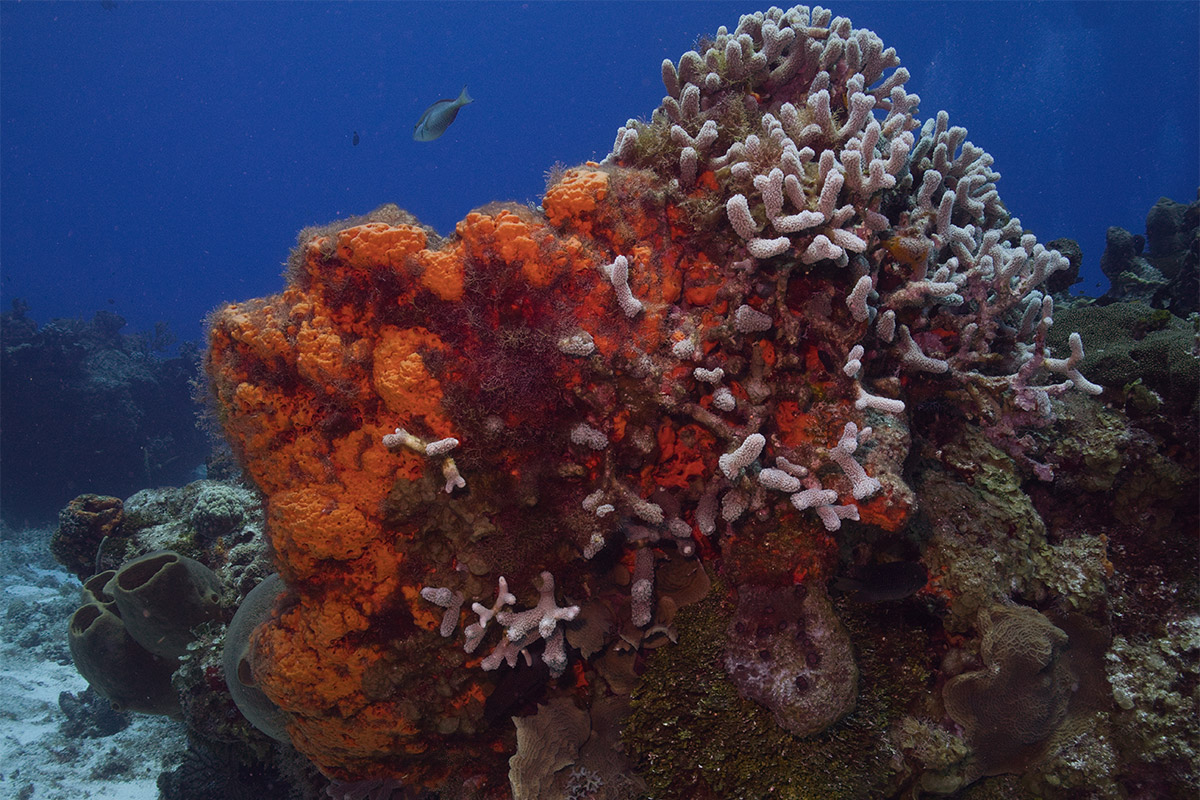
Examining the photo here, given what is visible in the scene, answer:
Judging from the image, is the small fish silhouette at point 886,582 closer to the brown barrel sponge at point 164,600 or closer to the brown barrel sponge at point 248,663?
the brown barrel sponge at point 248,663

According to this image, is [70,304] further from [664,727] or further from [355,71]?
[664,727]

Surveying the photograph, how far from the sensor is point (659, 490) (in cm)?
338

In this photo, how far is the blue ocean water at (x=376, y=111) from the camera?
6731cm

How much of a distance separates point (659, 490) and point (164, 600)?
5368mm

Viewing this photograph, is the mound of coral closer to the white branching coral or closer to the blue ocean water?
the white branching coral

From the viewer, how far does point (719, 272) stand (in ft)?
11.0

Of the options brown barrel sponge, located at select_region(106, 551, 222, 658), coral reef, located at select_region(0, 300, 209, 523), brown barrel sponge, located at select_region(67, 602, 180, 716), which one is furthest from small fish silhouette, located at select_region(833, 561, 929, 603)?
coral reef, located at select_region(0, 300, 209, 523)

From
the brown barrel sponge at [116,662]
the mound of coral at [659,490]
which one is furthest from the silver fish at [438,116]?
the brown barrel sponge at [116,662]

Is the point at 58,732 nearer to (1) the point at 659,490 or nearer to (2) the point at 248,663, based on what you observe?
(2) the point at 248,663

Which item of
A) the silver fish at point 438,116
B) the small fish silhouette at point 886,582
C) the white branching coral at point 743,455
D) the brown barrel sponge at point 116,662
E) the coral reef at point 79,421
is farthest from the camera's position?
the coral reef at point 79,421

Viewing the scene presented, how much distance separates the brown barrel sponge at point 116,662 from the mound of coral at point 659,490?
Result: 3.61 metres

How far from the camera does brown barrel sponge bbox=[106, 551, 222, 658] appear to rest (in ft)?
17.5

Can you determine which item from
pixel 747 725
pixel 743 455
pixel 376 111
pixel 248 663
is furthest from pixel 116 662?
pixel 376 111

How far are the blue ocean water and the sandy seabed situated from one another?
2409 inches
